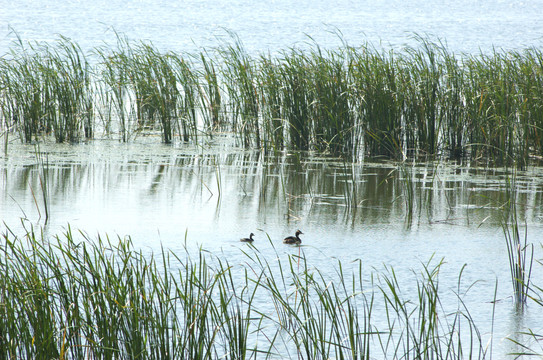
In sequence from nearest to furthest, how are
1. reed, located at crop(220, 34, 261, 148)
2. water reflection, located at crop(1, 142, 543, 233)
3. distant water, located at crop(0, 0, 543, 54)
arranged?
water reflection, located at crop(1, 142, 543, 233) → reed, located at crop(220, 34, 261, 148) → distant water, located at crop(0, 0, 543, 54)

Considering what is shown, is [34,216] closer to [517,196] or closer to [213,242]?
[213,242]

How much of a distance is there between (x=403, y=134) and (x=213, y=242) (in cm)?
311

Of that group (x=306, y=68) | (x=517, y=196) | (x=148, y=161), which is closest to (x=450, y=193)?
(x=517, y=196)

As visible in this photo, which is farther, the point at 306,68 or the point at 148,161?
the point at 306,68

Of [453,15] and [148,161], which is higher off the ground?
[453,15]

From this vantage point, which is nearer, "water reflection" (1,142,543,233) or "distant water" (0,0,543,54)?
"water reflection" (1,142,543,233)

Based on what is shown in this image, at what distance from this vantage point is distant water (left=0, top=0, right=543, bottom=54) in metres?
17.9

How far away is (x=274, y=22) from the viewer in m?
21.8

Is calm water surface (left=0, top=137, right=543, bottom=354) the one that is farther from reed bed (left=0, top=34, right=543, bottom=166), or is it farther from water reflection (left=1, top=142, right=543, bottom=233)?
reed bed (left=0, top=34, right=543, bottom=166)

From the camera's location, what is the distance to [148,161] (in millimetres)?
6383

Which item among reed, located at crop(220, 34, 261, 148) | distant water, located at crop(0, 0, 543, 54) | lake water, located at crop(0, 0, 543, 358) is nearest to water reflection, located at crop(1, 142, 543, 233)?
lake water, located at crop(0, 0, 543, 358)

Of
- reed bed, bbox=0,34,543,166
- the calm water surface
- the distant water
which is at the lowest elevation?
the calm water surface

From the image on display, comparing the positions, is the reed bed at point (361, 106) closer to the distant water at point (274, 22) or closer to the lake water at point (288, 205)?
the lake water at point (288, 205)

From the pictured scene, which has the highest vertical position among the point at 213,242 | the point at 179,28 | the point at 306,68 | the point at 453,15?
the point at 453,15
